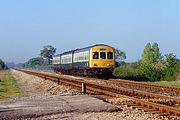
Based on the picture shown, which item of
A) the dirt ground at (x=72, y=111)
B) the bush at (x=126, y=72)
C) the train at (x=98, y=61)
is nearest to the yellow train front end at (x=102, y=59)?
the train at (x=98, y=61)

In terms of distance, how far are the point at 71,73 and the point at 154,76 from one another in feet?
48.1

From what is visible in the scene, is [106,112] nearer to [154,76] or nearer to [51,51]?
[154,76]

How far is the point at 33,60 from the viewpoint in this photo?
18625cm

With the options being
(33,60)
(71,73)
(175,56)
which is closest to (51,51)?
(33,60)

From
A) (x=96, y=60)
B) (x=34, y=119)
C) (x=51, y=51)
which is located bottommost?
(x=34, y=119)

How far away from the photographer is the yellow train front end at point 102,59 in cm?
3828

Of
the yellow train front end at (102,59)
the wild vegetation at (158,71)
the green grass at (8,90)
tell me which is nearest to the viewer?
the green grass at (8,90)

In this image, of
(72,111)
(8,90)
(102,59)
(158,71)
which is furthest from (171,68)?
(72,111)

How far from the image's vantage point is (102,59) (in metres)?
38.7

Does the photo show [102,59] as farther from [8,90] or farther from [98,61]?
[8,90]

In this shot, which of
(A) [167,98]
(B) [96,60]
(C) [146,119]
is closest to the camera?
(C) [146,119]

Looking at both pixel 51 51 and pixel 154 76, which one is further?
pixel 51 51

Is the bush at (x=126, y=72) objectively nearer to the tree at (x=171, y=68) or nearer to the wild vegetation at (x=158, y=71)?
the wild vegetation at (x=158, y=71)

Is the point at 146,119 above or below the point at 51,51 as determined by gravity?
below
